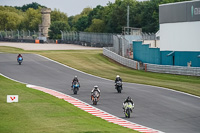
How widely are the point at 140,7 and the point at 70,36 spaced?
31.4 meters

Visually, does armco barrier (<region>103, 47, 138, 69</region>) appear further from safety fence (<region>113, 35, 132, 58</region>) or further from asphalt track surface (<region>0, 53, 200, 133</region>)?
asphalt track surface (<region>0, 53, 200, 133</region>)

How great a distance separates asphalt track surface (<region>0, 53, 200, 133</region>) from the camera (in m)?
26.1

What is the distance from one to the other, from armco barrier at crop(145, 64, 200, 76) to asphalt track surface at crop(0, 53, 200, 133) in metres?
8.57

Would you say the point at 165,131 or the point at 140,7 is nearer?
the point at 165,131

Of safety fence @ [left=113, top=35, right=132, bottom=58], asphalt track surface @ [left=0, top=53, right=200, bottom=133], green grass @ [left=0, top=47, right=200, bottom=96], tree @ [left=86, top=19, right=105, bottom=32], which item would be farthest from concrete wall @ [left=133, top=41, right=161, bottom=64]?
tree @ [left=86, top=19, right=105, bottom=32]

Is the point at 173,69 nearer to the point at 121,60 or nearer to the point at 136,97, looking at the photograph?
the point at 121,60

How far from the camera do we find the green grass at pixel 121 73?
4344 cm

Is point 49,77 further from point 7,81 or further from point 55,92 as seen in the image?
point 55,92

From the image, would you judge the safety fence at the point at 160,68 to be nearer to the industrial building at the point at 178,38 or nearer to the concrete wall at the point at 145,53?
the concrete wall at the point at 145,53

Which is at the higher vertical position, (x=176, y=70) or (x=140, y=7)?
(x=140, y=7)

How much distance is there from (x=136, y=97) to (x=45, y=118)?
37.8 ft

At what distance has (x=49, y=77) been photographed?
49438 mm

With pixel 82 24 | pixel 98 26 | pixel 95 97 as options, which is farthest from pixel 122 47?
pixel 82 24

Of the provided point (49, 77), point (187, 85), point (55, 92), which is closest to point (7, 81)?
point (49, 77)
